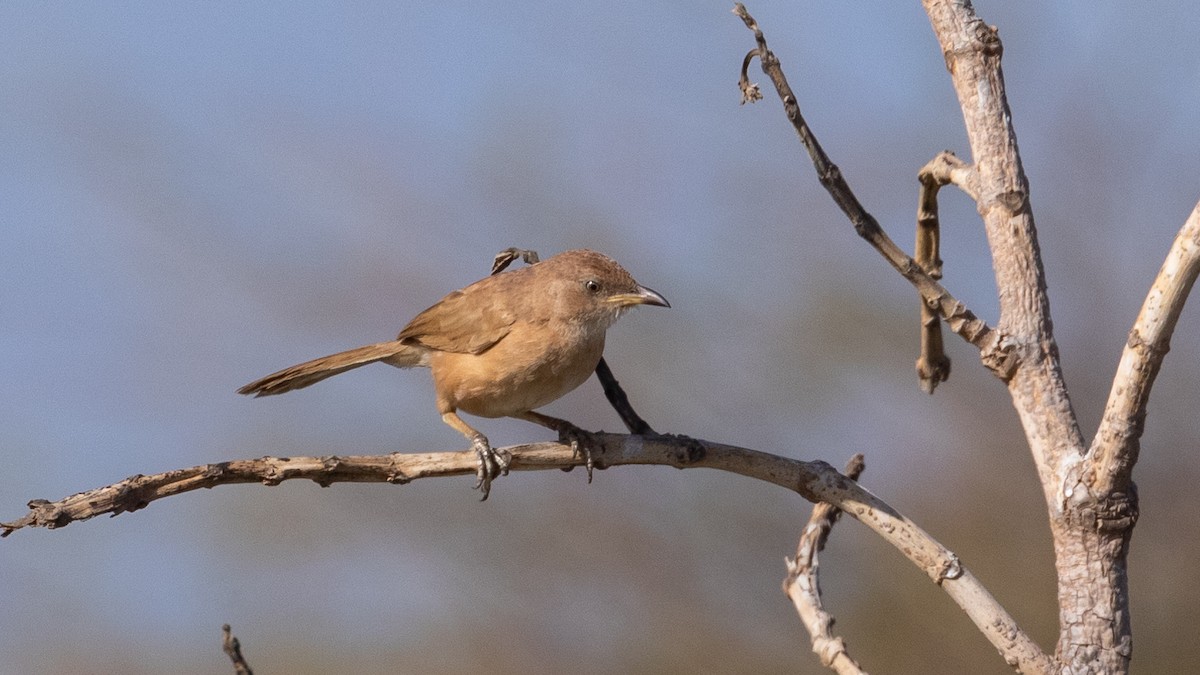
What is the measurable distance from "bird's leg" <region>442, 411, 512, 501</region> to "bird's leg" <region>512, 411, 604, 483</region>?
0.19 m

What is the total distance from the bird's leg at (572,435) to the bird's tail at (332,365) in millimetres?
575

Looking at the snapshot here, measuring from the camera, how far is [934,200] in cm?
314

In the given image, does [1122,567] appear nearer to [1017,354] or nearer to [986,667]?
[1017,354]

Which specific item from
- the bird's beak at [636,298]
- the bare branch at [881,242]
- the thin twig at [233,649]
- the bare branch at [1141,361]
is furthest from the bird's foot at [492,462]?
the bare branch at [1141,361]

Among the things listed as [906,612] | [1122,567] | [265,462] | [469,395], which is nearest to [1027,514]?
[906,612]

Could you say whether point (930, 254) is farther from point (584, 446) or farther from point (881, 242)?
point (584, 446)

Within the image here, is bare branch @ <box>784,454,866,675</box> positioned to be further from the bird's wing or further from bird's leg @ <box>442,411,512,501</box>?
the bird's wing

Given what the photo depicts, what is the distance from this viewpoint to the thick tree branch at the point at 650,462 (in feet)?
7.91

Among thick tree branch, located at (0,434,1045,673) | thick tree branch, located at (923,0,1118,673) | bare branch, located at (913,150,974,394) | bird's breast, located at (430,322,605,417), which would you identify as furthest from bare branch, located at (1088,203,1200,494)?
bird's breast, located at (430,322,605,417)

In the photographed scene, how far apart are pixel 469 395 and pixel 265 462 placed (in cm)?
176

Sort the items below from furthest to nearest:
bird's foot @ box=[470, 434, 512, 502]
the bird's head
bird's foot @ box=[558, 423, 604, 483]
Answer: the bird's head < bird's foot @ box=[558, 423, 604, 483] < bird's foot @ box=[470, 434, 512, 502]

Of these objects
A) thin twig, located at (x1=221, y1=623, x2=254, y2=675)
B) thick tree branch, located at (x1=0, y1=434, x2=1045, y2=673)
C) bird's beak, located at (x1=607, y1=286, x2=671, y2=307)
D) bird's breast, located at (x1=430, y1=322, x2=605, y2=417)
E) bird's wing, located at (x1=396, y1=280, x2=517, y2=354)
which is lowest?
thin twig, located at (x1=221, y1=623, x2=254, y2=675)

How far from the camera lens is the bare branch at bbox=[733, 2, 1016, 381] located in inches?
102

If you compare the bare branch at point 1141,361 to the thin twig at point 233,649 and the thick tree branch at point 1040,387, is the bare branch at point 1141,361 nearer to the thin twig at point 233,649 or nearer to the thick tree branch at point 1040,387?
the thick tree branch at point 1040,387
